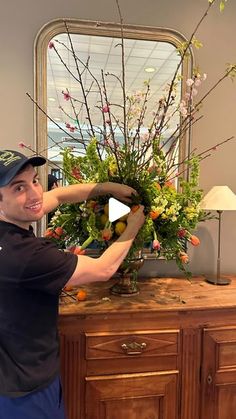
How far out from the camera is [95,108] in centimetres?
194

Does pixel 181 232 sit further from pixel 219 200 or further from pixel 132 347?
pixel 132 347

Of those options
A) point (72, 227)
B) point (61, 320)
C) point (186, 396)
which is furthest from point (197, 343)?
point (72, 227)

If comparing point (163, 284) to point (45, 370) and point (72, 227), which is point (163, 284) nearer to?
point (72, 227)

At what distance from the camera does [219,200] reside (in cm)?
194

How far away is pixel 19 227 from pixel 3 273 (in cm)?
18

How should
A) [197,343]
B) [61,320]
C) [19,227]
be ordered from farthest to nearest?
[197,343], [61,320], [19,227]

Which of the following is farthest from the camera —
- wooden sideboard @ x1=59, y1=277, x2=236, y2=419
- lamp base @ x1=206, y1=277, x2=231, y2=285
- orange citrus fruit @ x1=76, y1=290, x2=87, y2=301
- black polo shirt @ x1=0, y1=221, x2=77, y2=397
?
lamp base @ x1=206, y1=277, x2=231, y2=285

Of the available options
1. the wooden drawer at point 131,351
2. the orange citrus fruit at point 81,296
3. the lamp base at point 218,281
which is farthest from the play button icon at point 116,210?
the lamp base at point 218,281

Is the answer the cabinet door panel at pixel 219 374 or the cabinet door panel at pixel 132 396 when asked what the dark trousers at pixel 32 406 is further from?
the cabinet door panel at pixel 219 374

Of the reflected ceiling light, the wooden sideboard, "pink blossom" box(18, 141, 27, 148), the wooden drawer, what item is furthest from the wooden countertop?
the reflected ceiling light

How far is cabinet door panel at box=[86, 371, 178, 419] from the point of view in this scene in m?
1.56

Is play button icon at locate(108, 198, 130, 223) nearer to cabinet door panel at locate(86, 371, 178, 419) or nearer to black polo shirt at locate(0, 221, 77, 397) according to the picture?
black polo shirt at locate(0, 221, 77, 397)

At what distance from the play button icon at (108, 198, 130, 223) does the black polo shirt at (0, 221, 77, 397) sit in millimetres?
393

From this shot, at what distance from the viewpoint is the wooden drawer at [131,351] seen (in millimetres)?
1553
